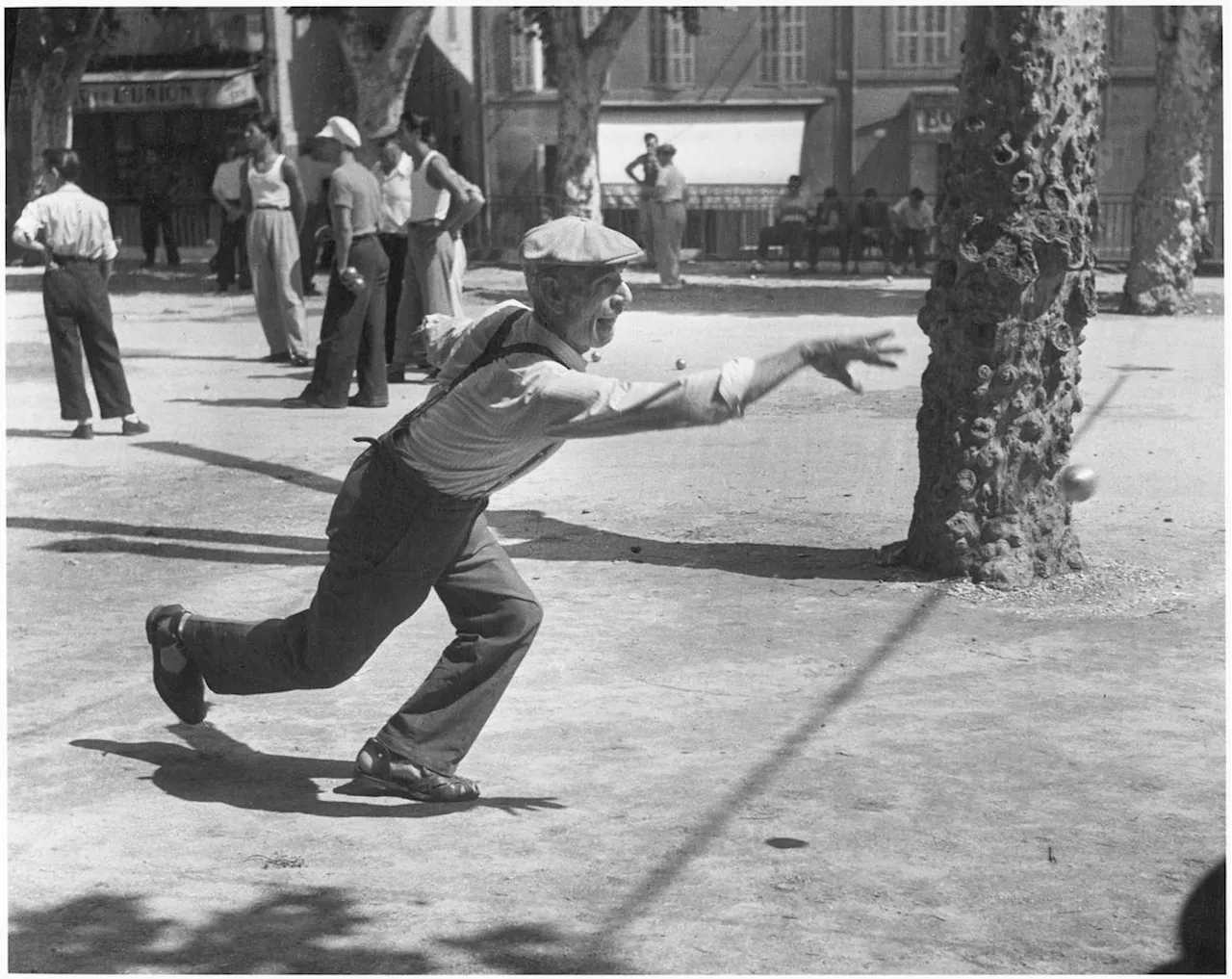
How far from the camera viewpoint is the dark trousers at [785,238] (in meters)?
30.6

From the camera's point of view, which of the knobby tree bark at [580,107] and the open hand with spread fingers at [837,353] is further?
the knobby tree bark at [580,107]

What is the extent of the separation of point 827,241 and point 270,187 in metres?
17.0

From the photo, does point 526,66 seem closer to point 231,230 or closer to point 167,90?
point 167,90

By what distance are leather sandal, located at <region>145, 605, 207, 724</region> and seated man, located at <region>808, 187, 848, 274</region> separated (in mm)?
24600

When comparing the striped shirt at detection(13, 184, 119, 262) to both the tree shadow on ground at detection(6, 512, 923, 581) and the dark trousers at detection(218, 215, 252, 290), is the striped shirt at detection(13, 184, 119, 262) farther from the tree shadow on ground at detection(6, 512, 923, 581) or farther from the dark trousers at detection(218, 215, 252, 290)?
the dark trousers at detection(218, 215, 252, 290)

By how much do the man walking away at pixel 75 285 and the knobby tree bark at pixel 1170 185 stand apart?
38.8 feet

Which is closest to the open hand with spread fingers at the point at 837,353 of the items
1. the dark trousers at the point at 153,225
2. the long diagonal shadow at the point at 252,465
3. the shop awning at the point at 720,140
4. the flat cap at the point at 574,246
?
the flat cap at the point at 574,246

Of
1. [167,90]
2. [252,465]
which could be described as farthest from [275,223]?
[167,90]

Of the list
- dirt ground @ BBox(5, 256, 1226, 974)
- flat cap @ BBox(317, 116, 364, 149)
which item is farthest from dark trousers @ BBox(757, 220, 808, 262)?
dirt ground @ BBox(5, 256, 1226, 974)

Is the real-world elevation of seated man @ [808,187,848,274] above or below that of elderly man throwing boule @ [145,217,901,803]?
below

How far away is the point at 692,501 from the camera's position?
9211mm

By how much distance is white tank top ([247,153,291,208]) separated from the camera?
14445 millimetres

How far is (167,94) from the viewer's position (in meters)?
38.3

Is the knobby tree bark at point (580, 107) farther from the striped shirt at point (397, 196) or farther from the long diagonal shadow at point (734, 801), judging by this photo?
the long diagonal shadow at point (734, 801)
